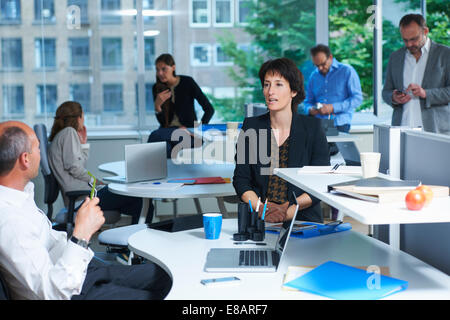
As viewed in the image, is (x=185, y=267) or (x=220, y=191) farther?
(x=220, y=191)

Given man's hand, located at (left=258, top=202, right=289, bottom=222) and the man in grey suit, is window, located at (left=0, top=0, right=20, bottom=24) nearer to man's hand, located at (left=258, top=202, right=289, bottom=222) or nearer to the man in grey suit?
the man in grey suit

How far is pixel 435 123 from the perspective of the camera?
444 cm

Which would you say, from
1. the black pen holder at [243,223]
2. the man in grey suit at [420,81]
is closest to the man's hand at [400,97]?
the man in grey suit at [420,81]

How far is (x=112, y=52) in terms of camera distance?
6523mm

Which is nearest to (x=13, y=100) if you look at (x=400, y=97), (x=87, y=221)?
(x=400, y=97)

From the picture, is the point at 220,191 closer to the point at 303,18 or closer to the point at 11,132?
the point at 11,132

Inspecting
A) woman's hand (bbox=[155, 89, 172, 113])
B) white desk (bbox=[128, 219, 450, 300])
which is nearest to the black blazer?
white desk (bbox=[128, 219, 450, 300])

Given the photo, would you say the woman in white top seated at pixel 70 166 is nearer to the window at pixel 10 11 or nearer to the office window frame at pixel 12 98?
the office window frame at pixel 12 98

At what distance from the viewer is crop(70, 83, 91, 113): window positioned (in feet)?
21.4

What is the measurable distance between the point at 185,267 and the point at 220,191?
4.71 feet

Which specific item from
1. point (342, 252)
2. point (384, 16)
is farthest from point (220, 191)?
point (384, 16)

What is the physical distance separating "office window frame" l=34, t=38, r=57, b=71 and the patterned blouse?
13.1ft

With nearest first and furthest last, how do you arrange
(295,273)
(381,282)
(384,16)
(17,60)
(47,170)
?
(381,282) < (295,273) < (47,170) < (17,60) < (384,16)
